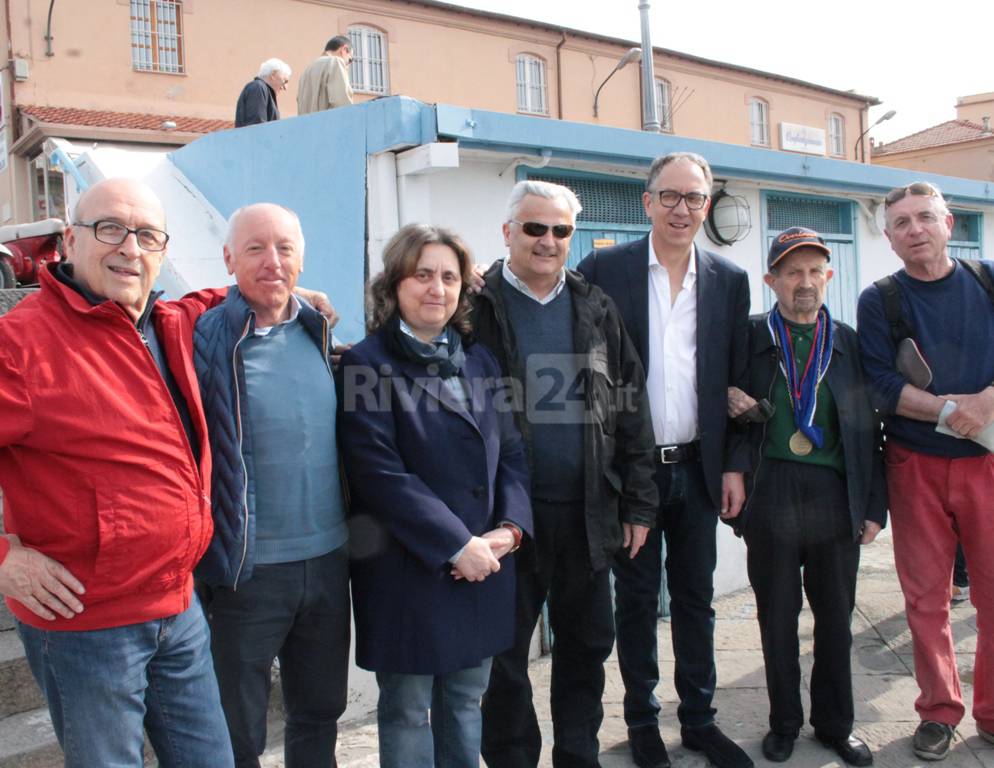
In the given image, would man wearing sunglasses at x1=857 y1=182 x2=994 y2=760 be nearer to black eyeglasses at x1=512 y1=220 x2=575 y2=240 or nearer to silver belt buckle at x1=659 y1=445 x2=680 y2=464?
silver belt buckle at x1=659 y1=445 x2=680 y2=464

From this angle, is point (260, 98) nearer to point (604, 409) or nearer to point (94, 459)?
point (604, 409)

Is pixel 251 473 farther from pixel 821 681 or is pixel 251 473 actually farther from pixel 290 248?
pixel 821 681

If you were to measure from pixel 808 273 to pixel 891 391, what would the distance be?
62cm

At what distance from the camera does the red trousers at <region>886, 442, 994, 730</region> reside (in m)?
3.67

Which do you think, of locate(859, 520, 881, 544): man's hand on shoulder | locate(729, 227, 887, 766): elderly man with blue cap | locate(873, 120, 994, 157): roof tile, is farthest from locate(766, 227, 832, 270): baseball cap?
locate(873, 120, 994, 157): roof tile

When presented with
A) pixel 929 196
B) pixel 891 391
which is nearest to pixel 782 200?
pixel 929 196

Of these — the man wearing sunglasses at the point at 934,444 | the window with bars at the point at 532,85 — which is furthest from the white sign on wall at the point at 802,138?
the man wearing sunglasses at the point at 934,444

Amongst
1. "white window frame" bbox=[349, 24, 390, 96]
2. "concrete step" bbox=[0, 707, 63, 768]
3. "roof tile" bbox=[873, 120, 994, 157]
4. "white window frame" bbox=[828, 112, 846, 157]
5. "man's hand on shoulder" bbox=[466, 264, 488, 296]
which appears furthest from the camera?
"white window frame" bbox=[828, 112, 846, 157]

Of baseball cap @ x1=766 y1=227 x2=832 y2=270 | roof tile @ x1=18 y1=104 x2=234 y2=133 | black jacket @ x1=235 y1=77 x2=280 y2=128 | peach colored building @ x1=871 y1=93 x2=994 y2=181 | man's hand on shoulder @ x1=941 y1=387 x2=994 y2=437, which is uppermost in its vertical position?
peach colored building @ x1=871 y1=93 x2=994 y2=181

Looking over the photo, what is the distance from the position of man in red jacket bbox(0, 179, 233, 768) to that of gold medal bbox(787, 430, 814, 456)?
2.34m

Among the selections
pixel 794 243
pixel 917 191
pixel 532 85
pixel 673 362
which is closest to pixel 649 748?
pixel 673 362

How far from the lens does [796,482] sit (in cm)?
359

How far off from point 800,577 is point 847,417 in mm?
716

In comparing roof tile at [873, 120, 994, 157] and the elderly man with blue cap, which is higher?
roof tile at [873, 120, 994, 157]
